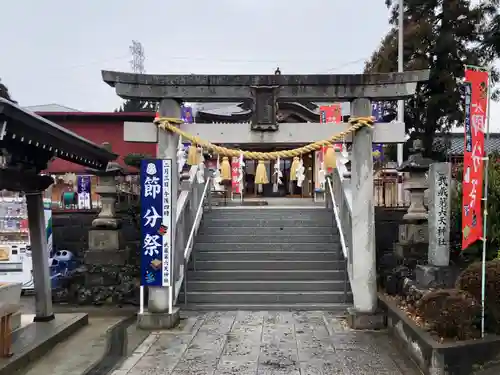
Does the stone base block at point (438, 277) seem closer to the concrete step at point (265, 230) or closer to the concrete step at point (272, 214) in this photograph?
the concrete step at point (265, 230)

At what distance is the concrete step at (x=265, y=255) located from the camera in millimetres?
10555

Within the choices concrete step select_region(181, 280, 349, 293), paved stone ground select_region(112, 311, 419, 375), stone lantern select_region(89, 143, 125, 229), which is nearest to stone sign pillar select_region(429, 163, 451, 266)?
paved stone ground select_region(112, 311, 419, 375)

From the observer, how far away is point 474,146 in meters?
6.08

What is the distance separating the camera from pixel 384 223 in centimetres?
1191

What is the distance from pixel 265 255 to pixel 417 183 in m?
3.85

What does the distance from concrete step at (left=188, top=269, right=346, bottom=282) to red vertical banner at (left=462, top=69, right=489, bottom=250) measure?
13.4 ft

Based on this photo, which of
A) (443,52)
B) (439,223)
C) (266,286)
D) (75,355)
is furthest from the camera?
(443,52)

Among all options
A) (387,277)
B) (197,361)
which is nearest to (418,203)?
(387,277)

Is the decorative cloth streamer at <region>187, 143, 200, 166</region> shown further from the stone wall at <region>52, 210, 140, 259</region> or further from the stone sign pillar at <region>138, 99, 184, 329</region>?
the stone wall at <region>52, 210, 140, 259</region>

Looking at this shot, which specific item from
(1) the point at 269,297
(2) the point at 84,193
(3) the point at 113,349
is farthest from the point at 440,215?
(2) the point at 84,193

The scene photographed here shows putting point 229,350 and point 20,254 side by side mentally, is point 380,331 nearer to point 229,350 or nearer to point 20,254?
point 229,350

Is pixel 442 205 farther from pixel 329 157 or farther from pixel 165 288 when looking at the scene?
pixel 165 288

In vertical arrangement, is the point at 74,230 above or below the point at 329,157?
below

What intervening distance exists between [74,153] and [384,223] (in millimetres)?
7880
